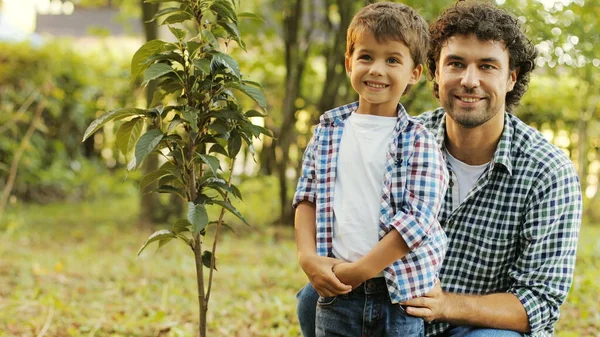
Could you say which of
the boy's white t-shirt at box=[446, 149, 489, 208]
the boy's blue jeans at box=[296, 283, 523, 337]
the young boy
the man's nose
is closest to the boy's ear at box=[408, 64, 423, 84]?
the young boy

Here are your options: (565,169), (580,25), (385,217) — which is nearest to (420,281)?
(385,217)

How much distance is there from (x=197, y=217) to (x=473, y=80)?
1.06m

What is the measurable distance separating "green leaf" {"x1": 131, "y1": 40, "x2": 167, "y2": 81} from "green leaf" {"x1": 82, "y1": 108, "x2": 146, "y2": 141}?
0.11 m

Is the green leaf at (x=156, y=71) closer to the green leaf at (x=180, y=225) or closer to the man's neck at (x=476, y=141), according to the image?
the green leaf at (x=180, y=225)

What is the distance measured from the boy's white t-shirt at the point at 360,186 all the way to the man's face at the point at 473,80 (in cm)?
38

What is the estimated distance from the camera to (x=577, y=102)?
8.02 metres

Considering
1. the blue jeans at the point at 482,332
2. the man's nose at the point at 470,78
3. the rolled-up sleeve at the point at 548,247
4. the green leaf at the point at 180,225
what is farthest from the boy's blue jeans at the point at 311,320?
the man's nose at the point at 470,78

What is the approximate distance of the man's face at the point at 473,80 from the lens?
8.23 feet

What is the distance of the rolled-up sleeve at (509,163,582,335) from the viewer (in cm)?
240

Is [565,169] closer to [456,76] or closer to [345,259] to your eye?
[456,76]

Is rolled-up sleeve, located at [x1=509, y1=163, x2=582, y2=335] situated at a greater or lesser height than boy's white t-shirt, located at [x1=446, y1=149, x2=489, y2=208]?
lesser

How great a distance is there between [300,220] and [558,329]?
98.1 inches

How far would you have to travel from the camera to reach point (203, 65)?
7.12 feet

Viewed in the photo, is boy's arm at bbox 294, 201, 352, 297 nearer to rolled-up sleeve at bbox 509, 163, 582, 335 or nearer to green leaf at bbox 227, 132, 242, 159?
green leaf at bbox 227, 132, 242, 159
